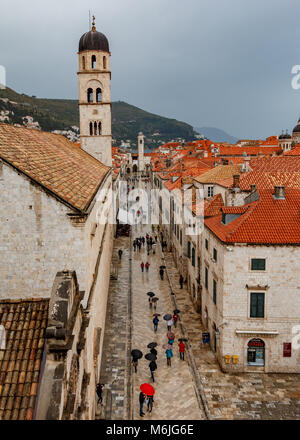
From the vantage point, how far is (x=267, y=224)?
19.7 meters

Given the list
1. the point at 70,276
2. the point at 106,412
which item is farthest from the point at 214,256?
the point at 70,276

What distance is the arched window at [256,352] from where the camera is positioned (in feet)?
65.2

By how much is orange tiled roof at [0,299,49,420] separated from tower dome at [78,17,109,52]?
33.5 meters

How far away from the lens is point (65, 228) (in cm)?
1244

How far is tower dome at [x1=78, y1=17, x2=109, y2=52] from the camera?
3709 centimetres

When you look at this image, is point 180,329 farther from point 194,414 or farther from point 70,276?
point 70,276

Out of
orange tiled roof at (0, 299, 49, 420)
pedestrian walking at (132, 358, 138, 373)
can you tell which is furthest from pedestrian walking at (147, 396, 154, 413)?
orange tiled roof at (0, 299, 49, 420)

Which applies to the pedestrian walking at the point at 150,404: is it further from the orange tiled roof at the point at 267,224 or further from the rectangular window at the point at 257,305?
the orange tiled roof at the point at 267,224

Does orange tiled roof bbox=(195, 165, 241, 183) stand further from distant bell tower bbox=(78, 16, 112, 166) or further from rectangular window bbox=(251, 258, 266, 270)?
rectangular window bbox=(251, 258, 266, 270)

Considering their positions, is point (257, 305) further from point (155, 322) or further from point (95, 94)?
point (95, 94)

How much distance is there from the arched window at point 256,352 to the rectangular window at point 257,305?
1544 millimetres

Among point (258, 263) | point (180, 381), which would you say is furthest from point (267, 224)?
point (180, 381)

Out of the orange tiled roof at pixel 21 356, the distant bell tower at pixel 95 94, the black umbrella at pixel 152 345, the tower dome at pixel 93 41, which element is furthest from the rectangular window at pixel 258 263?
the tower dome at pixel 93 41

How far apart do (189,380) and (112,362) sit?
4.46 meters
